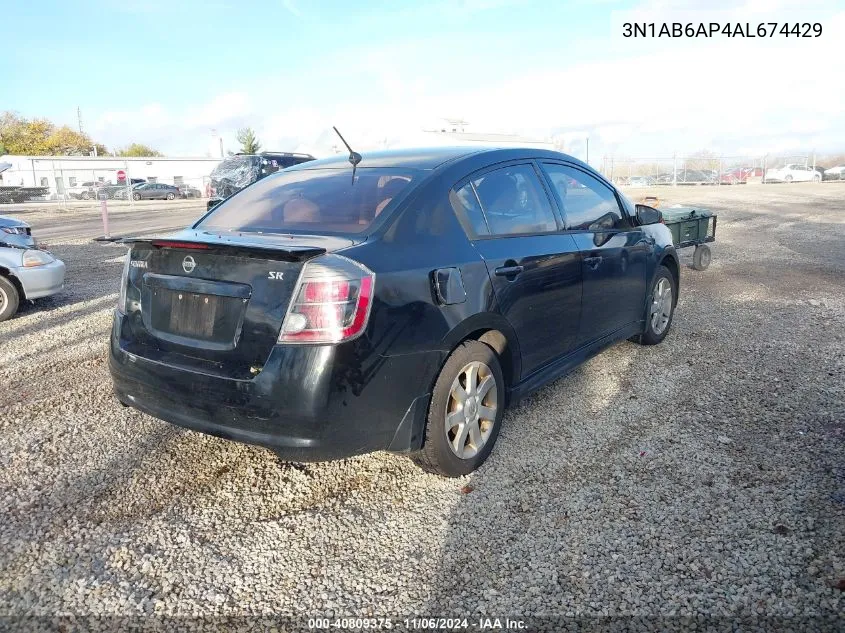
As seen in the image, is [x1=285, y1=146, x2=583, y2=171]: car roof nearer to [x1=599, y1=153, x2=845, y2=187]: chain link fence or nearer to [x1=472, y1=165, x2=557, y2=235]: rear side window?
[x1=472, y1=165, x2=557, y2=235]: rear side window

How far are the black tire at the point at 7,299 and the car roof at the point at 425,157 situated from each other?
179 inches

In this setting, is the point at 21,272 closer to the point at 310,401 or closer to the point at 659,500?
the point at 310,401

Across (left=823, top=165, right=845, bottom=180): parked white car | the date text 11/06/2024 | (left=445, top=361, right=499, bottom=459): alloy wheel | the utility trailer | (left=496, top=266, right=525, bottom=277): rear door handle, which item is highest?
(left=823, top=165, right=845, bottom=180): parked white car

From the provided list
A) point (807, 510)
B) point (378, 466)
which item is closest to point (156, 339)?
point (378, 466)

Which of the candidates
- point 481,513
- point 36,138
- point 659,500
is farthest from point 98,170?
point 659,500

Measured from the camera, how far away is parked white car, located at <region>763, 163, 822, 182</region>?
41438 mm

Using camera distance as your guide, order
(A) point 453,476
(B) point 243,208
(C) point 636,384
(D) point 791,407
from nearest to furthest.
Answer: (A) point 453,476 → (B) point 243,208 → (D) point 791,407 → (C) point 636,384

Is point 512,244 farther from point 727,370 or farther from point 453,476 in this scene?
point 727,370

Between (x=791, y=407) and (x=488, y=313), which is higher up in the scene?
(x=488, y=313)

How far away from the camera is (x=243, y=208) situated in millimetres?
3902

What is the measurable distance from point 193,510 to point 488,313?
5.73ft

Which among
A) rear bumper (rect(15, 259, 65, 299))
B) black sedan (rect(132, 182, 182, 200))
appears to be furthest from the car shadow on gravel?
black sedan (rect(132, 182, 182, 200))

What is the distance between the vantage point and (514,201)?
3.90 m

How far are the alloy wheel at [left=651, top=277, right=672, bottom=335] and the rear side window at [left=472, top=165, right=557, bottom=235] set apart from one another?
6.04ft
